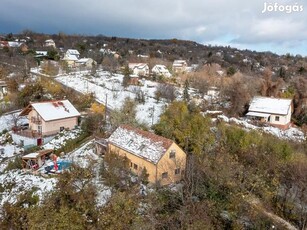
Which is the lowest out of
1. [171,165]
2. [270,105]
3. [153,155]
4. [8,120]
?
[8,120]

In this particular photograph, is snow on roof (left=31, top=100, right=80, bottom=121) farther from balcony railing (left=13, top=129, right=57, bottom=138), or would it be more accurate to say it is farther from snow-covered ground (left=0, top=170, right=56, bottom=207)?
snow-covered ground (left=0, top=170, right=56, bottom=207)

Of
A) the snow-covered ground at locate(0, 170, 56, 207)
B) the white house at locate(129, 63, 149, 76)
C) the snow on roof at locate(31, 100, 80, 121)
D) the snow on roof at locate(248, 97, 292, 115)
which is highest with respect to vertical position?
the white house at locate(129, 63, 149, 76)

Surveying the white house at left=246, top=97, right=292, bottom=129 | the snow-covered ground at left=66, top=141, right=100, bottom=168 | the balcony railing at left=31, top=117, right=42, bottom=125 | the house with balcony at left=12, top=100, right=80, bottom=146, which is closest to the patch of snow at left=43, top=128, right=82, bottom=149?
the house with balcony at left=12, top=100, right=80, bottom=146

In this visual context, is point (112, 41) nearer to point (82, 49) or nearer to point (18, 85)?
point (82, 49)

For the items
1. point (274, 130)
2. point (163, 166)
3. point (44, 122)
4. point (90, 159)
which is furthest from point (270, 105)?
point (44, 122)

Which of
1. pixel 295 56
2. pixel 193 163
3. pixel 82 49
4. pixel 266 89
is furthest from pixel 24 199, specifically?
pixel 295 56

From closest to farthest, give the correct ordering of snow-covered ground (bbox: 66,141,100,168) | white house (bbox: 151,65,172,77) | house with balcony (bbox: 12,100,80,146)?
snow-covered ground (bbox: 66,141,100,168) → house with balcony (bbox: 12,100,80,146) → white house (bbox: 151,65,172,77)

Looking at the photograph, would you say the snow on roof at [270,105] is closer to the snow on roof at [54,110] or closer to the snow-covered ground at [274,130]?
the snow-covered ground at [274,130]

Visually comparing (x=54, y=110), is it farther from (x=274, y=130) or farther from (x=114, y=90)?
(x=274, y=130)
